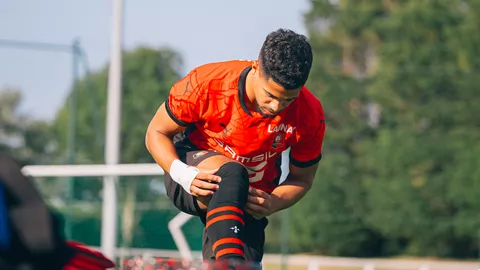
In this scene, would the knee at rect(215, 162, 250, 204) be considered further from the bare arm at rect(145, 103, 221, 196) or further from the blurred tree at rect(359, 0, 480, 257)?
the blurred tree at rect(359, 0, 480, 257)

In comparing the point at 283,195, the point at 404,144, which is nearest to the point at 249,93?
the point at 283,195

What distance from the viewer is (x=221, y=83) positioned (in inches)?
178

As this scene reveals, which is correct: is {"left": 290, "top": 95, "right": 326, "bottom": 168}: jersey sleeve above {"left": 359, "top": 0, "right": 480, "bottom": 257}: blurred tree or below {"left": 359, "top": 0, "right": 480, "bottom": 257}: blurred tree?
above

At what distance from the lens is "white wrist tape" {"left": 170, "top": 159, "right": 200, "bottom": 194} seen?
4.34 m

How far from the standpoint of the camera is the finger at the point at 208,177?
418 cm

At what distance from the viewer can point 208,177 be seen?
4207 mm

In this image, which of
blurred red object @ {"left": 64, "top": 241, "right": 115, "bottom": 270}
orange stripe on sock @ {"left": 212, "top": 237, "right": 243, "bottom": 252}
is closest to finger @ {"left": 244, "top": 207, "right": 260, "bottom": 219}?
orange stripe on sock @ {"left": 212, "top": 237, "right": 243, "bottom": 252}

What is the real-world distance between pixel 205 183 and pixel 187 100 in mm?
454

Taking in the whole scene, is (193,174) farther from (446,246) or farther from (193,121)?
(446,246)

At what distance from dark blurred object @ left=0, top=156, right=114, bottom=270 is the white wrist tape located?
2250 mm

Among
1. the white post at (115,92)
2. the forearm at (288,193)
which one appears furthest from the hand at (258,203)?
the white post at (115,92)

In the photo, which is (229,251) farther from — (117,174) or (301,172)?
(117,174)

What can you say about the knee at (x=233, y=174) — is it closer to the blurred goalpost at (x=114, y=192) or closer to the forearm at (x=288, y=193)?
the forearm at (x=288, y=193)

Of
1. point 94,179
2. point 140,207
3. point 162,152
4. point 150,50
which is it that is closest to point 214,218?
point 162,152
